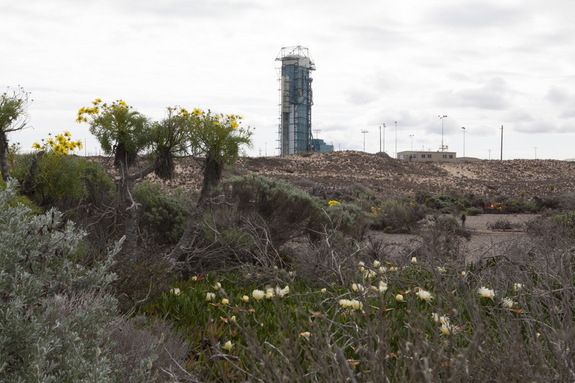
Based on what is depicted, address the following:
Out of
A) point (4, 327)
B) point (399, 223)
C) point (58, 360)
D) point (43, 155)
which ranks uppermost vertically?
point (43, 155)

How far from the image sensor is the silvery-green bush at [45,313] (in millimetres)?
2514

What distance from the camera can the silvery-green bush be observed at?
2.51m

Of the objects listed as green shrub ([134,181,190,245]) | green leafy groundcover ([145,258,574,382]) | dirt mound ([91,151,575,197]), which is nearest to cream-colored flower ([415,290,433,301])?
green leafy groundcover ([145,258,574,382])

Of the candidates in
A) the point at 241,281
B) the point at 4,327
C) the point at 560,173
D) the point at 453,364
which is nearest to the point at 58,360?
the point at 4,327

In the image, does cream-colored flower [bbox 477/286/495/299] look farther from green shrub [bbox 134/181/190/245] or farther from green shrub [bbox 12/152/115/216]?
green shrub [bbox 134/181/190/245]

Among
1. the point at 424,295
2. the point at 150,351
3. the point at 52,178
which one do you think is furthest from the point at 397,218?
the point at 150,351

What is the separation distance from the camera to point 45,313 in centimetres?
260

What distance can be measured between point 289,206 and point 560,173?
51.7m

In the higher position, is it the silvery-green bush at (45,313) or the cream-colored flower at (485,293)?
the silvery-green bush at (45,313)

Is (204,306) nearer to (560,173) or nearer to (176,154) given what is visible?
(176,154)

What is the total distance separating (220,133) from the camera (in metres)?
7.51

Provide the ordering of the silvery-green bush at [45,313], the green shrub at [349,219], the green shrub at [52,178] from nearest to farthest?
the silvery-green bush at [45,313], the green shrub at [52,178], the green shrub at [349,219]


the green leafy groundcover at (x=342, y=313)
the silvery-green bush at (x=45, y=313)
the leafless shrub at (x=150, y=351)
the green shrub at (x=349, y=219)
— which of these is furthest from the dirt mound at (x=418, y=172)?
the silvery-green bush at (x=45, y=313)

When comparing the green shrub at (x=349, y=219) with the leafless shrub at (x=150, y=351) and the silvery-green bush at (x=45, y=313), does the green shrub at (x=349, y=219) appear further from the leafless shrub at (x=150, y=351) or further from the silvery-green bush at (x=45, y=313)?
the silvery-green bush at (x=45, y=313)
